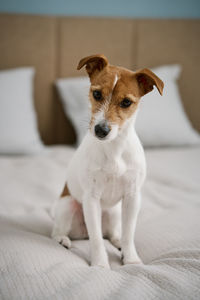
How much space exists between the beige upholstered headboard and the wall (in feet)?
0.60

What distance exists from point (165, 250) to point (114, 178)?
285 mm

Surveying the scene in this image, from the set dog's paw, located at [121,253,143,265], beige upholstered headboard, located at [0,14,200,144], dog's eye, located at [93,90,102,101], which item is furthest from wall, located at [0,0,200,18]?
dog's paw, located at [121,253,143,265]

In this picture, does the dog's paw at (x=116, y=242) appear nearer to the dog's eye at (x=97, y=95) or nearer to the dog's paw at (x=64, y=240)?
the dog's paw at (x=64, y=240)

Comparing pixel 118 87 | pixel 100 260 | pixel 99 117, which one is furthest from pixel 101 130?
pixel 100 260

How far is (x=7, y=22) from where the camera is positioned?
8.05 ft

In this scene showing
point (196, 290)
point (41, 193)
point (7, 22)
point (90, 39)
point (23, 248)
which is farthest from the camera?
point (90, 39)

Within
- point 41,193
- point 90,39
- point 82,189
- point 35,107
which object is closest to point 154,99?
point 90,39

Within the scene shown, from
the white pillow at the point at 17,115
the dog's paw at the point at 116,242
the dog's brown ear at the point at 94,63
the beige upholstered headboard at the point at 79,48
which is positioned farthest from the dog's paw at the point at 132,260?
the beige upholstered headboard at the point at 79,48

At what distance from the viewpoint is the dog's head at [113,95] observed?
1021 millimetres

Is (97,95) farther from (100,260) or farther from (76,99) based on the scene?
(76,99)

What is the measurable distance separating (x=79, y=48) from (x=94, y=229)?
6.08 ft

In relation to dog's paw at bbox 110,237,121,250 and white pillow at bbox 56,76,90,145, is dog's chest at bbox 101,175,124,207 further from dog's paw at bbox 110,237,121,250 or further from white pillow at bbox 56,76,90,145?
white pillow at bbox 56,76,90,145

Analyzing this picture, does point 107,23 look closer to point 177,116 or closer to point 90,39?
point 90,39

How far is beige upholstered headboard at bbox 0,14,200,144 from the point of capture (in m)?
2.51
